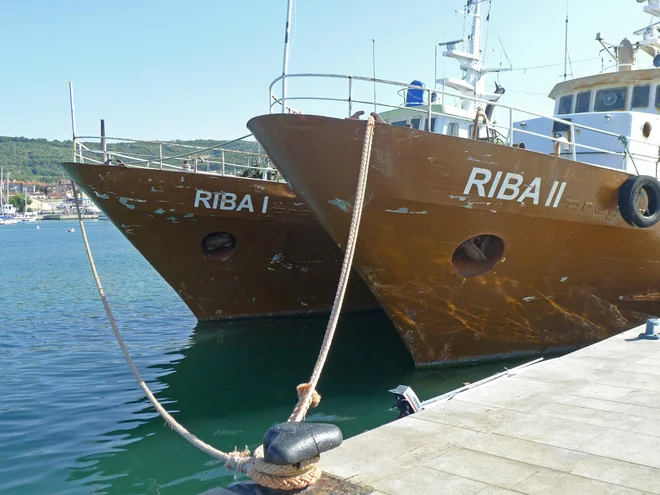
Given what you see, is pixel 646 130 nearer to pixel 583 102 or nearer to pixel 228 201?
pixel 583 102

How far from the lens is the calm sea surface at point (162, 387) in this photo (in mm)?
6109

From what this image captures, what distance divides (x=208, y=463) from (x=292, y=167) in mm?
3599

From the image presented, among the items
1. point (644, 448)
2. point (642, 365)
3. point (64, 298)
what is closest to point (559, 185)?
point (642, 365)

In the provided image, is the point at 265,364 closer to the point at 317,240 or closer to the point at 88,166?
the point at 317,240

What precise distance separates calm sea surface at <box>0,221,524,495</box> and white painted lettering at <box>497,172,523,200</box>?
2.56m

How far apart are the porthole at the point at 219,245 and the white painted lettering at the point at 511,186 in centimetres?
566

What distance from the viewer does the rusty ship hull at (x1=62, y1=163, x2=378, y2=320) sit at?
10773 mm

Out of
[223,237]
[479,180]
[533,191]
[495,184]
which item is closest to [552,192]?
[533,191]

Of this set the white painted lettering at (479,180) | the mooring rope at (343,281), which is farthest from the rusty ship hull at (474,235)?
the mooring rope at (343,281)

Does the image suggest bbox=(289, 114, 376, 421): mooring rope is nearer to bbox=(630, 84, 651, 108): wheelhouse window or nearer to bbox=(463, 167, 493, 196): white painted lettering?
bbox=(463, 167, 493, 196): white painted lettering

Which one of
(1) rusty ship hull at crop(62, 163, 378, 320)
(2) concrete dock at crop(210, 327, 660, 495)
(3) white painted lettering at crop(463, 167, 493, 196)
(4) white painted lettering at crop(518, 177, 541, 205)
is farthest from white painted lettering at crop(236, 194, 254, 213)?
(2) concrete dock at crop(210, 327, 660, 495)

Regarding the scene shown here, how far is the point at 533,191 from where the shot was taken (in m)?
8.23

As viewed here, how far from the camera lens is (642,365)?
20.6 feet

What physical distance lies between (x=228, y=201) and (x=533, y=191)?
526 centimetres
